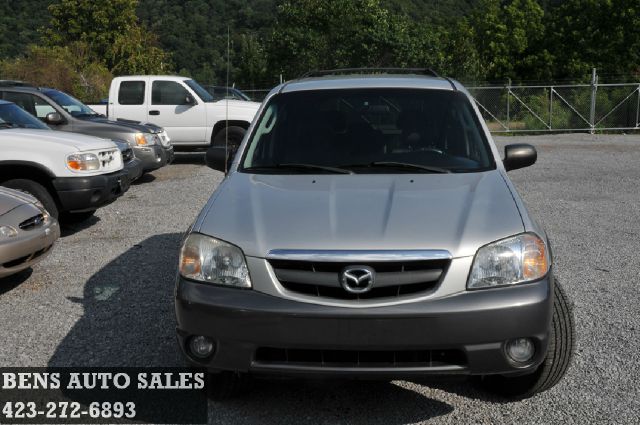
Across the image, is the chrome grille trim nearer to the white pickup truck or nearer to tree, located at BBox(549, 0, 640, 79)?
the white pickup truck

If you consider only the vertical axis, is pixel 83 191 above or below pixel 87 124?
below

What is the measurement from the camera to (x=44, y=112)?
12102 mm

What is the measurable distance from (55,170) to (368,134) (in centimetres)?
457

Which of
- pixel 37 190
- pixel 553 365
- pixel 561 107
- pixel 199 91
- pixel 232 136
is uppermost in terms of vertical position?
pixel 199 91

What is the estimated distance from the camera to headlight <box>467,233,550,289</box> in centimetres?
Result: 321

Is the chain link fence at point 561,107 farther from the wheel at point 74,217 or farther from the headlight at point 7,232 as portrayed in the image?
the headlight at point 7,232

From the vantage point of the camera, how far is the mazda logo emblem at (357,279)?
10.2 feet

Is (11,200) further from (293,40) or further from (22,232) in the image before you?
(293,40)

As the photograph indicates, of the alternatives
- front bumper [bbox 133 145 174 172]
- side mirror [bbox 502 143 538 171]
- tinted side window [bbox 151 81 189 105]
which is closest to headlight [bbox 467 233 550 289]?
side mirror [bbox 502 143 538 171]

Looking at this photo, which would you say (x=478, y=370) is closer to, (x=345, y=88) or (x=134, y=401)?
(x=134, y=401)

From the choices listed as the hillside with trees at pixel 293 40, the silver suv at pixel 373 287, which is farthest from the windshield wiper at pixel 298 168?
the hillside with trees at pixel 293 40

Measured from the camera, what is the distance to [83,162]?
8055 millimetres

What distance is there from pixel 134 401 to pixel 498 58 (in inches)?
2102

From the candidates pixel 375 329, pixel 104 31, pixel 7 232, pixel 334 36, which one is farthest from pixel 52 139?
pixel 104 31
